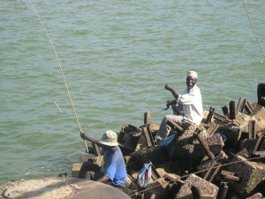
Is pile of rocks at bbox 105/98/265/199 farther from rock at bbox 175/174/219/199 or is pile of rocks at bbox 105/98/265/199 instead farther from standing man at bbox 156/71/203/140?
standing man at bbox 156/71/203/140

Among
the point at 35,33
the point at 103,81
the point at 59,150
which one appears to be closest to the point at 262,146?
the point at 59,150

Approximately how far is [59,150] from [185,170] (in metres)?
4.70

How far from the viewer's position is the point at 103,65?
734 inches

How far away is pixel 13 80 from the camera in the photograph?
56.9 ft

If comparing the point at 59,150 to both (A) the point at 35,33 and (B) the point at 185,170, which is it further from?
(A) the point at 35,33

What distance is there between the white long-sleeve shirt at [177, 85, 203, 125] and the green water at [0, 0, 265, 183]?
→ 3.18 metres

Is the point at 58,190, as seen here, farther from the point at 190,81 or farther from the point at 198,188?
the point at 190,81

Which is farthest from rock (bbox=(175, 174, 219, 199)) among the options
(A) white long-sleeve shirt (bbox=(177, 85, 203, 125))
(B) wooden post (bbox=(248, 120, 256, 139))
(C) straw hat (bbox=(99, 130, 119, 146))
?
(A) white long-sleeve shirt (bbox=(177, 85, 203, 125))

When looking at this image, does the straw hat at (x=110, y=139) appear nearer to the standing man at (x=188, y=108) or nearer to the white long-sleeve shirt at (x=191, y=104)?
the standing man at (x=188, y=108)

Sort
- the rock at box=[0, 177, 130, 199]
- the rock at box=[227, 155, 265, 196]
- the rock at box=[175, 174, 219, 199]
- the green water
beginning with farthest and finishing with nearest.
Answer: the green water < the rock at box=[227, 155, 265, 196] < the rock at box=[175, 174, 219, 199] < the rock at box=[0, 177, 130, 199]

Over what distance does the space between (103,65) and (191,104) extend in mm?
9134

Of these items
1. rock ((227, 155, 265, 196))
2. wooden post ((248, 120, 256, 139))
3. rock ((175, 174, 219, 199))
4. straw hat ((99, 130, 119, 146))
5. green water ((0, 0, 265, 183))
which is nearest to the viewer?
rock ((175, 174, 219, 199))

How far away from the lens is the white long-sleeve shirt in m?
9.80

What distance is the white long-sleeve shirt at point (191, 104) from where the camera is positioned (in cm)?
980
